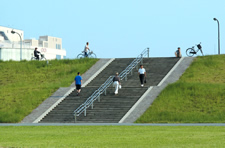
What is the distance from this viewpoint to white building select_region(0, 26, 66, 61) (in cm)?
6525

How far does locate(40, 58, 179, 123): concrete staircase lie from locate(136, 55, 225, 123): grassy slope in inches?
71.1

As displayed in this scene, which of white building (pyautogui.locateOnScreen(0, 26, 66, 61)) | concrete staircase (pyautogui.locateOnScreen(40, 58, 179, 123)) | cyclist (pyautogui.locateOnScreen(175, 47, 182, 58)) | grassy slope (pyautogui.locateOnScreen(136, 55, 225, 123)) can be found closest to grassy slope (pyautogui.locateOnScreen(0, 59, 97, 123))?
concrete staircase (pyautogui.locateOnScreen(40, 58, 179, 123))

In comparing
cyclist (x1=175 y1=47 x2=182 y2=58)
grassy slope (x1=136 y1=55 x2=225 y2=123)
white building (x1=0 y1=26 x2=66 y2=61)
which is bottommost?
grassy slope (x1=136 y1=55 x2=225 y2=123)

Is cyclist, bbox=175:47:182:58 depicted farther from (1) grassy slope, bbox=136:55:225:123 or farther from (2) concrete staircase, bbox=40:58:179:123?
(1) grassy slope, bbox=136:55:225:123

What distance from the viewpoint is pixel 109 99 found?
34.1 meters

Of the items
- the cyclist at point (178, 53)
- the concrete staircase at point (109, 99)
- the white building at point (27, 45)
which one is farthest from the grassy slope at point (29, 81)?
the white building at point (27, 45)

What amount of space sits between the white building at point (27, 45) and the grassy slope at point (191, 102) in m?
30.4

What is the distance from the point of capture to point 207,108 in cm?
3120

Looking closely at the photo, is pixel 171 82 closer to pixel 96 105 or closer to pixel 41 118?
pixel 96 105

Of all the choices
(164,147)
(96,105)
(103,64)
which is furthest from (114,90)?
(164,147)

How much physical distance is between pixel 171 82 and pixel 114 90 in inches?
171

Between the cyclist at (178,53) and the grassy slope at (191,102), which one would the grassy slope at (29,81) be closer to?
the cyclist at (178,53)

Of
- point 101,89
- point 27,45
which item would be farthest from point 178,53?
point 27,45

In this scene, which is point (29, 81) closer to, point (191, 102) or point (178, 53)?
point (178, 53)
